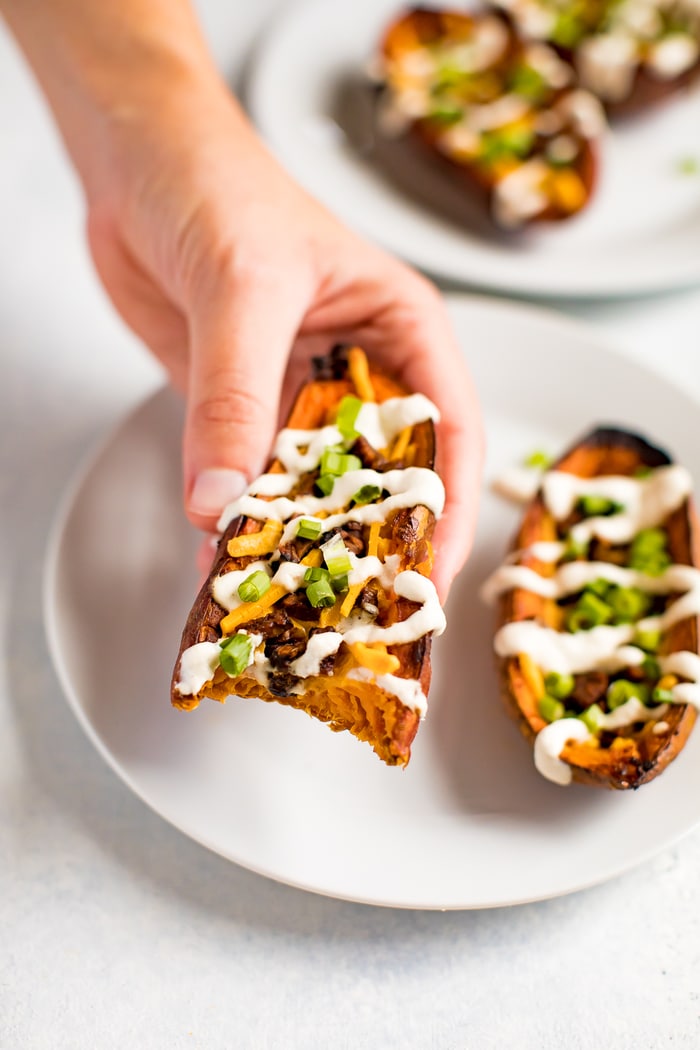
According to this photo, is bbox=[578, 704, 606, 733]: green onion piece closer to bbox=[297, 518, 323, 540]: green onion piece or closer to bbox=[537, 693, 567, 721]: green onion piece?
bbox=[537, 693, 567, 721]: green onion piece

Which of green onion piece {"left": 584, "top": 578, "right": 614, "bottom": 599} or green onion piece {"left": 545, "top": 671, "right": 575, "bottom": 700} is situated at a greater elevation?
Result: green onion piece {"left": 584, "top": 578, "right": 614, "bottom": 599}

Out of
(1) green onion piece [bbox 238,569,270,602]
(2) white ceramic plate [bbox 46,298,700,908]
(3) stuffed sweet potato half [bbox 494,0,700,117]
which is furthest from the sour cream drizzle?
(3) stuffed sweet potato half [bbox 494,0,700,117]

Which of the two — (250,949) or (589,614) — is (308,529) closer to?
(589,614)

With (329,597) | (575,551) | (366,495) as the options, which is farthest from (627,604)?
(329,597)

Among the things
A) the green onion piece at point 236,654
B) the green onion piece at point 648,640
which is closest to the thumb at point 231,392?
the green onion piece at point 236,654

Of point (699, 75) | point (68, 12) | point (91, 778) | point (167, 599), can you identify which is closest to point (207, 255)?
point (167, 599)

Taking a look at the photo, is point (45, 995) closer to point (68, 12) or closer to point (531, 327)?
point (531, 327)
